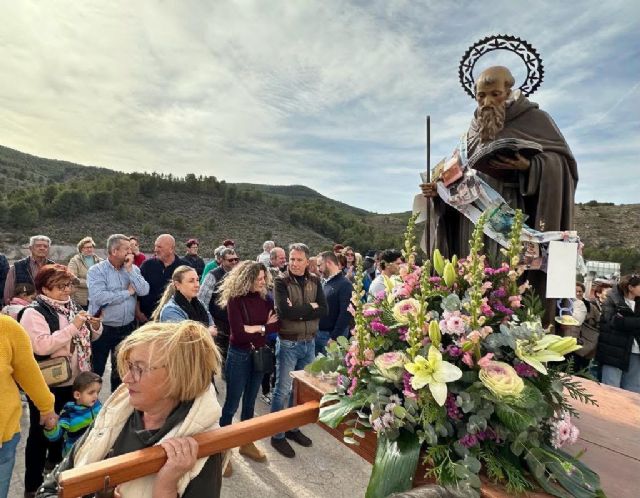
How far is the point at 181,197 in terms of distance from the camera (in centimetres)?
3706

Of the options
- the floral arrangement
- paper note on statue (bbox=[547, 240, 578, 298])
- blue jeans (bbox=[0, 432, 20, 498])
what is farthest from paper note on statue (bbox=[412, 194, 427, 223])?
blue jeans (bbox=[0, 432, 20, 498])

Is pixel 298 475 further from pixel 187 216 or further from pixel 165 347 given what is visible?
pixel 187 216

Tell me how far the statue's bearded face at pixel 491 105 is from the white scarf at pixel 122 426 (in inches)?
83.8

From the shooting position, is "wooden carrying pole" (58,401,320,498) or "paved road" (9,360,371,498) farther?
"paved road" (9,360,371,498)

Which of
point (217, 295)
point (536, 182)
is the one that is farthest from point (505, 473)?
point (217, 295)

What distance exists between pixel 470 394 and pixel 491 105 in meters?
1.79

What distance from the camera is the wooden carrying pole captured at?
1.27 m

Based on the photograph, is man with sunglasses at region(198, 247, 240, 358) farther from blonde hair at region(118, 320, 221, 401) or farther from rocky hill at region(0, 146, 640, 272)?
rocky hill at region(0, 146, 640, 272)

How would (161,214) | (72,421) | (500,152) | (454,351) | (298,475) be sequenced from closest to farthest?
(454,351), (500,152), (72,421), (298,475), (161,214)

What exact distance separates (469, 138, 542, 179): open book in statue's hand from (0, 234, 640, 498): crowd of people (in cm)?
91

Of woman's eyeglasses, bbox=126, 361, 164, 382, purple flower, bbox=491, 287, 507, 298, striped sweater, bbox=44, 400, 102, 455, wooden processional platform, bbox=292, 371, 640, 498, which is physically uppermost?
purple flower, bbox=491, 287, 507, 298

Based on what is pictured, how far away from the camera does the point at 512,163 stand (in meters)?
2.32

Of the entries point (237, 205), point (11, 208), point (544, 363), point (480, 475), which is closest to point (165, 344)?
point (480, 475)

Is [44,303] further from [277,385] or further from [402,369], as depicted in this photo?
[402,369]
